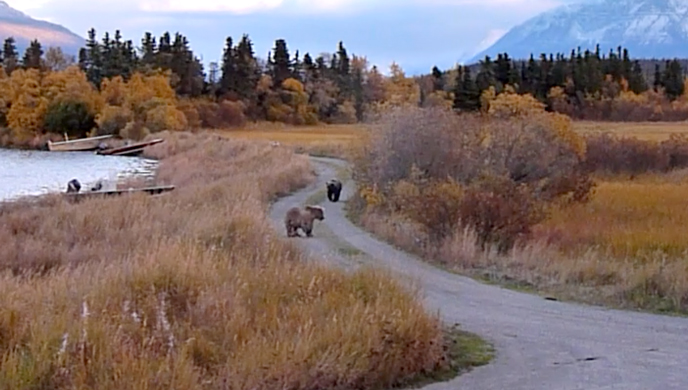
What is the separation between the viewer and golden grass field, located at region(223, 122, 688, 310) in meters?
15.6

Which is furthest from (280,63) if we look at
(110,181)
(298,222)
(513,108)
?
(298,222)

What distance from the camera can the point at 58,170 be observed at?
217 ft

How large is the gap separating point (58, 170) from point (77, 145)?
95.2 feet

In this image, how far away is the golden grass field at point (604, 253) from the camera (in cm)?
1555

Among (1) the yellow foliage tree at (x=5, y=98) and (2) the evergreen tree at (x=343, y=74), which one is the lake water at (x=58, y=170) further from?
(2) the evergreen tree at (x=343, y=74)

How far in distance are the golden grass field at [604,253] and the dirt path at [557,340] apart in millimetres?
943

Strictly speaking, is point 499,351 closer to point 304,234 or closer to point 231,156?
point 304,234

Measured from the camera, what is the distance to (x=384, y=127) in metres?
31.3

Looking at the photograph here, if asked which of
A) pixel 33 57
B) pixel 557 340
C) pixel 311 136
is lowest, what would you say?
pixel 311 136

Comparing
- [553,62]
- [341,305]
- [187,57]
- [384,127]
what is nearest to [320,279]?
[341,305]

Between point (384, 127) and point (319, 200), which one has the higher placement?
point (384, 127)

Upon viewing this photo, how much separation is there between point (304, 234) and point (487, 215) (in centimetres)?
494

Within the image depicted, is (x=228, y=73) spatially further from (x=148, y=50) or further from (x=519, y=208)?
(x=519, y=208)

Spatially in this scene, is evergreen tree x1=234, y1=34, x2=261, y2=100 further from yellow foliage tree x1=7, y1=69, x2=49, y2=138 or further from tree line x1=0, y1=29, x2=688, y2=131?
yellow foliage tree x1=7, y1=69, x2=49, y2=138
